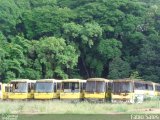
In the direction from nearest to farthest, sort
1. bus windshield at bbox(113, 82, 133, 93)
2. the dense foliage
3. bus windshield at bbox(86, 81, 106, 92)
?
bus windshield at bbox(113, 82, 133, 93) < bus windshield at bbox(86, 81, 106, 92) < the dense foliage

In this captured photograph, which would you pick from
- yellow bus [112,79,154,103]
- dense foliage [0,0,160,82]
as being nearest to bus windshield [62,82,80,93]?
yellow bus [112,79,154,103]

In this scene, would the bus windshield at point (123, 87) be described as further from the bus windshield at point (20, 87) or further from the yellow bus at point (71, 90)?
the bus windshield at point (20, 87)

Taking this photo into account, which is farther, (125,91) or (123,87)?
(123,87)

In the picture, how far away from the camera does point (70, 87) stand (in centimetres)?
A: 4334

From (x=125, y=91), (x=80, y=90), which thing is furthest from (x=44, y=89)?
(x=125, y=91)

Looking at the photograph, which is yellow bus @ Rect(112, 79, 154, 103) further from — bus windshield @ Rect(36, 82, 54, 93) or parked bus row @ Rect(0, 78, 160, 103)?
bus windshield @ Rect(36, 82, 54, 93)

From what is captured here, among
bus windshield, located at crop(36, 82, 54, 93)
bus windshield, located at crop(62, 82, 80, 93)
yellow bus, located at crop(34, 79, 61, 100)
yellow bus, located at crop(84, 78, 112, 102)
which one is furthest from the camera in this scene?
bus windshield, located at crop(36, 82, 54, 93)

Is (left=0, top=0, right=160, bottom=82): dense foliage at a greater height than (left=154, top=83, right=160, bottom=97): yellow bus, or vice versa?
(left=0, top=0, right=160, bottom=82): dense foliage

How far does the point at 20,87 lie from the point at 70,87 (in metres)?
4.70

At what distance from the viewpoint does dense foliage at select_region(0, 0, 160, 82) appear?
58.3 m

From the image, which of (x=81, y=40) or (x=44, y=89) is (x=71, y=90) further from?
(x=81, y=40)

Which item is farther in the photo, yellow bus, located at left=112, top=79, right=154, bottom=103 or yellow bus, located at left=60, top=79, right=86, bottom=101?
yellow bus, located at left=60, top=79, right=86, bottom=101

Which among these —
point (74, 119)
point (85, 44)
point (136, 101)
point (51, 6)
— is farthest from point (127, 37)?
point (74, 119)

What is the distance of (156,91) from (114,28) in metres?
14.4
